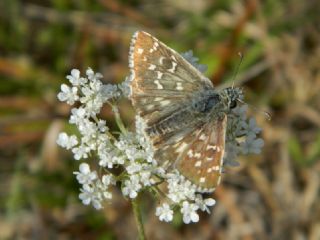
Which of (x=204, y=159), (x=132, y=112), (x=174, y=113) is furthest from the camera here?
(x=132, y=112)

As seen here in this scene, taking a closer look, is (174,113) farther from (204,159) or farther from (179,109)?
(204,159)

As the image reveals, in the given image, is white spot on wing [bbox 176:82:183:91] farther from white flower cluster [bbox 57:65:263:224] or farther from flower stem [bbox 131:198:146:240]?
flower stem [bbox 131:198:146:240]

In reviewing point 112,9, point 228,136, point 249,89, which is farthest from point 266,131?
point 228,136

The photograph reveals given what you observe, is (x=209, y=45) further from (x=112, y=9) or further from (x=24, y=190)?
(x=24, y=190)

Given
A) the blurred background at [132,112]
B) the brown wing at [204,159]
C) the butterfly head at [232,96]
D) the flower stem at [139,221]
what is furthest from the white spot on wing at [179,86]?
the blurred background at [132,112]

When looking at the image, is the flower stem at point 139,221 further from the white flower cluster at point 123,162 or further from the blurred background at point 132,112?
the blurred background at point 132,112

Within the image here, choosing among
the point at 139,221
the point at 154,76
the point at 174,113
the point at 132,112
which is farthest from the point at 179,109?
the point at 132,112
